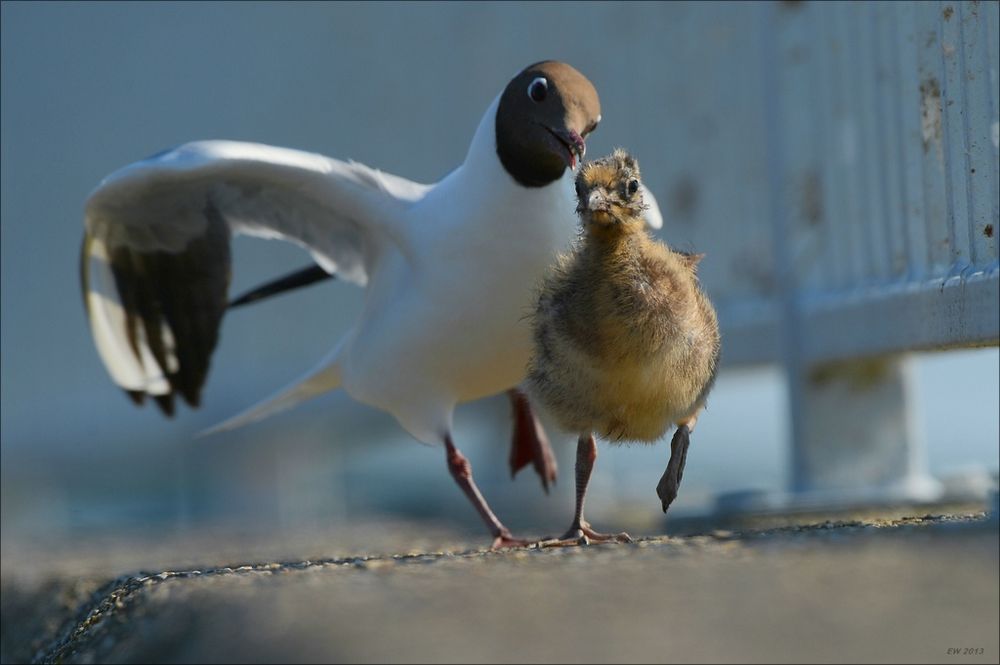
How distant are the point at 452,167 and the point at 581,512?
521 centimetres

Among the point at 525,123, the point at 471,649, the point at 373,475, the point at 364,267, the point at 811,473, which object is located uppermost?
the point at 525,123

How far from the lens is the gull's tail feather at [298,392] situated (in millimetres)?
4816

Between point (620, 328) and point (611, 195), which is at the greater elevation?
point (611, 195)

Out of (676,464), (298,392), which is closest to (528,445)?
(298,392)

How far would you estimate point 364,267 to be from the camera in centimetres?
470

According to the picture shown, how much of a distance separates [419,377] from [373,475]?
7663 mm

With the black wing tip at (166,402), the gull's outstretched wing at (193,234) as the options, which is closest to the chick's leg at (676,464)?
the gull's outstretched wing at (193,234)

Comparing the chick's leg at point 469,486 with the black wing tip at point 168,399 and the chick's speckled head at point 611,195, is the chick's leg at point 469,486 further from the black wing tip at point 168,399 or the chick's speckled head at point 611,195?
the black wing tip at point 168,399

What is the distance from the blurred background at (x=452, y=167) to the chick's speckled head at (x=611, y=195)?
0.78 metres

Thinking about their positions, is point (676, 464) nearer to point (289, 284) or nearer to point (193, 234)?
point (193, 234)

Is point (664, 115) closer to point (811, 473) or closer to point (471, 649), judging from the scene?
point (811, 473)

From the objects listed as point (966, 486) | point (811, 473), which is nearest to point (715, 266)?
point (811, 473)

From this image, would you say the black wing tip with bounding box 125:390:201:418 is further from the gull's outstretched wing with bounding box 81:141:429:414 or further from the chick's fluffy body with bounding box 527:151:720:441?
the chick's fluffy body with bounding box 527:151:720:441

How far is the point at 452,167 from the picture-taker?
8375 millimetres
